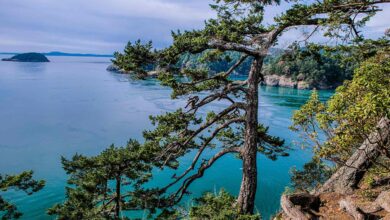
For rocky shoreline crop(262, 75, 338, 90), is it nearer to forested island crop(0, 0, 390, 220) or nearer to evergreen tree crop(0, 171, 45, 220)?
forested island crop(0, 0, 390, 220)

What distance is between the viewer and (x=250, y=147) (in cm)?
948

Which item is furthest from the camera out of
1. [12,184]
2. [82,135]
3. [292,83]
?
[292,83]

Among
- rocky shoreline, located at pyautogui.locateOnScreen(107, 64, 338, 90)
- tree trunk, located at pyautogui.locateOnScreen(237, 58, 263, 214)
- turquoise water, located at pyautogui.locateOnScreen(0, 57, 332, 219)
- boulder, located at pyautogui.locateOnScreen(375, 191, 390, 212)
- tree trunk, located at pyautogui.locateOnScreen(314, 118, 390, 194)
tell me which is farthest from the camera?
rocky shoreline, located at pyautogui.locateOnScreen(107, 64, 338, 90)

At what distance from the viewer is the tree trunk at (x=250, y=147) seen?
934 cm

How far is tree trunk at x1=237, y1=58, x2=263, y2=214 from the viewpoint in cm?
934

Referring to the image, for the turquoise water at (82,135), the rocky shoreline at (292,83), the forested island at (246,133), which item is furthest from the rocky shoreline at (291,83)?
the forested island at (246,133)

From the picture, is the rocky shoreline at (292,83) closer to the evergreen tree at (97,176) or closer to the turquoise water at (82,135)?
the turquoise water at (82,135)

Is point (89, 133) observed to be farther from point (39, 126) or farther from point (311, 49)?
point (311, 49)

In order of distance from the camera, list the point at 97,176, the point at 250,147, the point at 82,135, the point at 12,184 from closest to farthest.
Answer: the point at 97,176 < the point at 250,147 < the point at 12,184 < the point at 82,135

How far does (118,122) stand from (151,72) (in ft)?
95.3

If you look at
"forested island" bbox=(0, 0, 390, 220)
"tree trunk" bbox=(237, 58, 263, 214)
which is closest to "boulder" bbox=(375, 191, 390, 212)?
"forested island" bbox=(0, 0, 390, 220)

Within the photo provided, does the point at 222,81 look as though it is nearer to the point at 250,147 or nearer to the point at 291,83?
the point at 250,147

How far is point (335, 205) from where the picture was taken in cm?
837

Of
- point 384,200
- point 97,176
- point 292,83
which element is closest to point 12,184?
point 97,176
